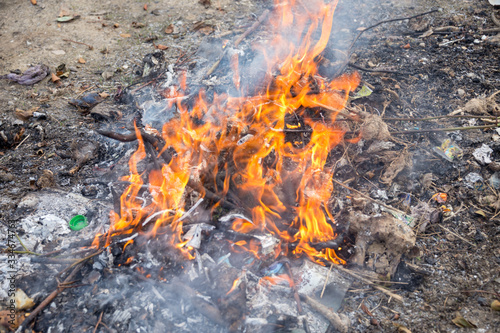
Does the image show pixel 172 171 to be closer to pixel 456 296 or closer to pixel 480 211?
pixel 456 296

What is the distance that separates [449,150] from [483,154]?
44 centimetres

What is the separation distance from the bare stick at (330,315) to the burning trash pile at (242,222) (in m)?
0.01

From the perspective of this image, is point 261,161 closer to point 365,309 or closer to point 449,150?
point 365,309

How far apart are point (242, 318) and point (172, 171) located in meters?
2.03

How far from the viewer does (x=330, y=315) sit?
121 inches

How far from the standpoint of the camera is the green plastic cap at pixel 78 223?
12.5 feet

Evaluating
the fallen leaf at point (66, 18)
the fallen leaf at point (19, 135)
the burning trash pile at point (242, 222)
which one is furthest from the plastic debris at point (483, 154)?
the fallen leaf at point (66, 18)

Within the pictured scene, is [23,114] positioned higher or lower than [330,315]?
higher

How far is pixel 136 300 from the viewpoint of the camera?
124 inches

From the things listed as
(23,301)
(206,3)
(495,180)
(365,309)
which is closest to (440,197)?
(495,180)

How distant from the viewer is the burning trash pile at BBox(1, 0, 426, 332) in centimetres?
314

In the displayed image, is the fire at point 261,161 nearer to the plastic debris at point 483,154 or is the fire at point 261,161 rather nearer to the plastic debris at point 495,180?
the plastic debris at point 483,154

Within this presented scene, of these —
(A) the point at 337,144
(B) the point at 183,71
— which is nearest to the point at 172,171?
(A) the point at 337,144

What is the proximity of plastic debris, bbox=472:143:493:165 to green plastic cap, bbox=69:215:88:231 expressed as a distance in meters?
5.64
